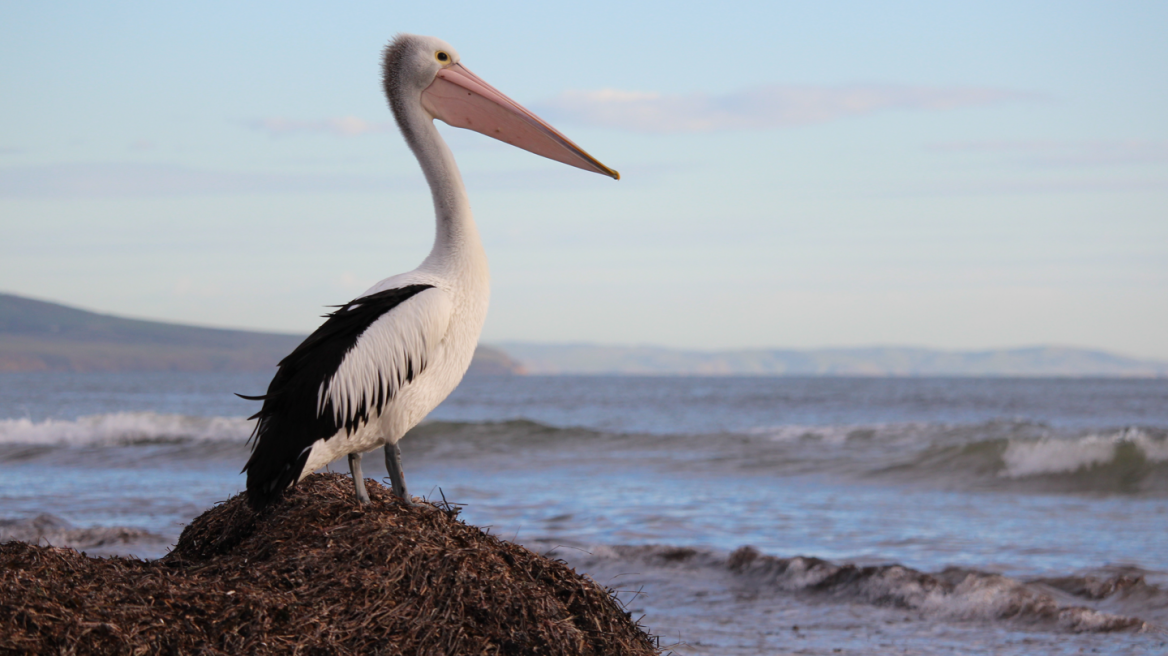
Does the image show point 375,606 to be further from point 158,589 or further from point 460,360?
point 460,360

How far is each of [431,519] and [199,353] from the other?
12205cm

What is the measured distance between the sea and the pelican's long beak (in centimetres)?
192

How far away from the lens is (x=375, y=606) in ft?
10.9

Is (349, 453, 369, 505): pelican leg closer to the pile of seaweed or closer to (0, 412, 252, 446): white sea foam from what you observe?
the pile of seaweed

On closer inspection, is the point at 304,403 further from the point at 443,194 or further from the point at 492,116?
the point at 492,116

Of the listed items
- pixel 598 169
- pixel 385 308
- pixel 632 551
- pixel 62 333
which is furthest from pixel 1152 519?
pixel 62 333

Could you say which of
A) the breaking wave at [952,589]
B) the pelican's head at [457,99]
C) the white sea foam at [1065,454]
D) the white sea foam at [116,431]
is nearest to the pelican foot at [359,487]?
the pelican's head at [457,99]

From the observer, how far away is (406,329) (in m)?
4.01

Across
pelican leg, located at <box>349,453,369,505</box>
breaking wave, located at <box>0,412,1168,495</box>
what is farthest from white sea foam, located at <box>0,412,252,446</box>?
pelican leg, located at <box>349,453,369,505</box>

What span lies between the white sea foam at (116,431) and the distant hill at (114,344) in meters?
58.1

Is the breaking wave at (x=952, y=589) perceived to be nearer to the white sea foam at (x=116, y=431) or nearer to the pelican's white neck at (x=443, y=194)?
the pelican's white neck at (x=443, y=194)

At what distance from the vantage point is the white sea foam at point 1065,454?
49.0ft

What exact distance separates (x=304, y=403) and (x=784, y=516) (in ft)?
25.9

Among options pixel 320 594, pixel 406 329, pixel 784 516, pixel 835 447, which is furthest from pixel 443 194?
pixel 835 447
